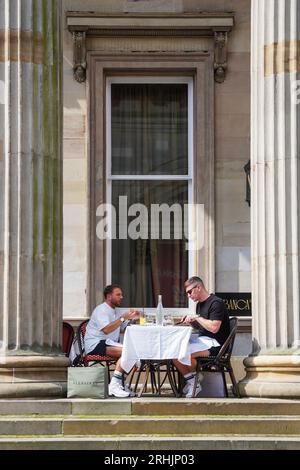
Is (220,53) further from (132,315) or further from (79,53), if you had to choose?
(132,315)

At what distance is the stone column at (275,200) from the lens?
15969 mm

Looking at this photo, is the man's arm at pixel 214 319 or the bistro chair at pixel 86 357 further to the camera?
the bistro chair at pixel 86 357

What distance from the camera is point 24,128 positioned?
16.0 meters

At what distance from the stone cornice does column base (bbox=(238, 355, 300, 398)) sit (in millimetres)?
6290

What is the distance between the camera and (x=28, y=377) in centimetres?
1565

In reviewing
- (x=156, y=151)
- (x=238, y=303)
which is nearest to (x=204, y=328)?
(x=238, y=303)

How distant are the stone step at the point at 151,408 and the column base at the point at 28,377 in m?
0.24

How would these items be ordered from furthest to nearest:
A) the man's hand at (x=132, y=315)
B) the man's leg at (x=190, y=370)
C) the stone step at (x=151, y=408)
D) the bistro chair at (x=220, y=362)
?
the man's hand at (x=132, y=315), the man's leg at (x=190, y=370), the bistro chair at (x=220, y=362), the stone step at (x=151, y=408)

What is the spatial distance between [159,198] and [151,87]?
6.07 ft

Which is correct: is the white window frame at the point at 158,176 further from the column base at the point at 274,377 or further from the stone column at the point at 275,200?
the column base at the point at 274,377

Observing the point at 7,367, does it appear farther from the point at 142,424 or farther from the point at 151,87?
the point at 151,87

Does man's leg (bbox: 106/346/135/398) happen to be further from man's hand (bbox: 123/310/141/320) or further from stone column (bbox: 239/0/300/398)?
stone column (bbox: 239/0/300/398)

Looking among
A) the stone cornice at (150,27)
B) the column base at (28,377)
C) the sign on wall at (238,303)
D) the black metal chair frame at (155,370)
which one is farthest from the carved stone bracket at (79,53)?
the column base at (28,377)
